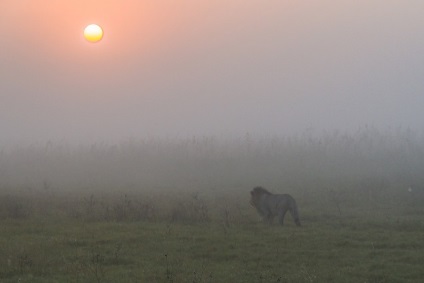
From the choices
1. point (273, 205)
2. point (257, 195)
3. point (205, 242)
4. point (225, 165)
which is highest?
point (225, 165)

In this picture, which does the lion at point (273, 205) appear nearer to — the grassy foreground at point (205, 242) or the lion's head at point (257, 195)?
the lion's head at point (257, 195)

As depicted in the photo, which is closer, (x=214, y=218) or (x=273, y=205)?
(x=273, y=205)

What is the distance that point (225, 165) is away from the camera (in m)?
27.9

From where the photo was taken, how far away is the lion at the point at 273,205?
14.1m

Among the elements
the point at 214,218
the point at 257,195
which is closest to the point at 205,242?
the point at 214,218

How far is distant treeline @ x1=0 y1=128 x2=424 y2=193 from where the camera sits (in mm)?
23781

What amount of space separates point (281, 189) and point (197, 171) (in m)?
6.82

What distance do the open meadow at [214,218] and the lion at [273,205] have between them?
387 mm

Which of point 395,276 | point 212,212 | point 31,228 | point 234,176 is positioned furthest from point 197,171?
point 395,276

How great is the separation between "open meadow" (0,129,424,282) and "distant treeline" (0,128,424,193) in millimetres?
91

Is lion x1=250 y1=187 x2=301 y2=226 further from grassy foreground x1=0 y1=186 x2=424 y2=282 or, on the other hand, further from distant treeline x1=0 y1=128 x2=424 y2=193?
distant treeline x1=0 y1=128 x2=424 y2=193

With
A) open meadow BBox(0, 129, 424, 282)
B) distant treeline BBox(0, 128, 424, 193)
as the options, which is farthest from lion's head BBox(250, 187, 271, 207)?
distant treeline BBox(0, 128, 424, 193)

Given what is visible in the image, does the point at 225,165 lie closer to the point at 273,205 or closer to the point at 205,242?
the point at 273,205

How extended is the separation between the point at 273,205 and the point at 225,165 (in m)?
13.4
